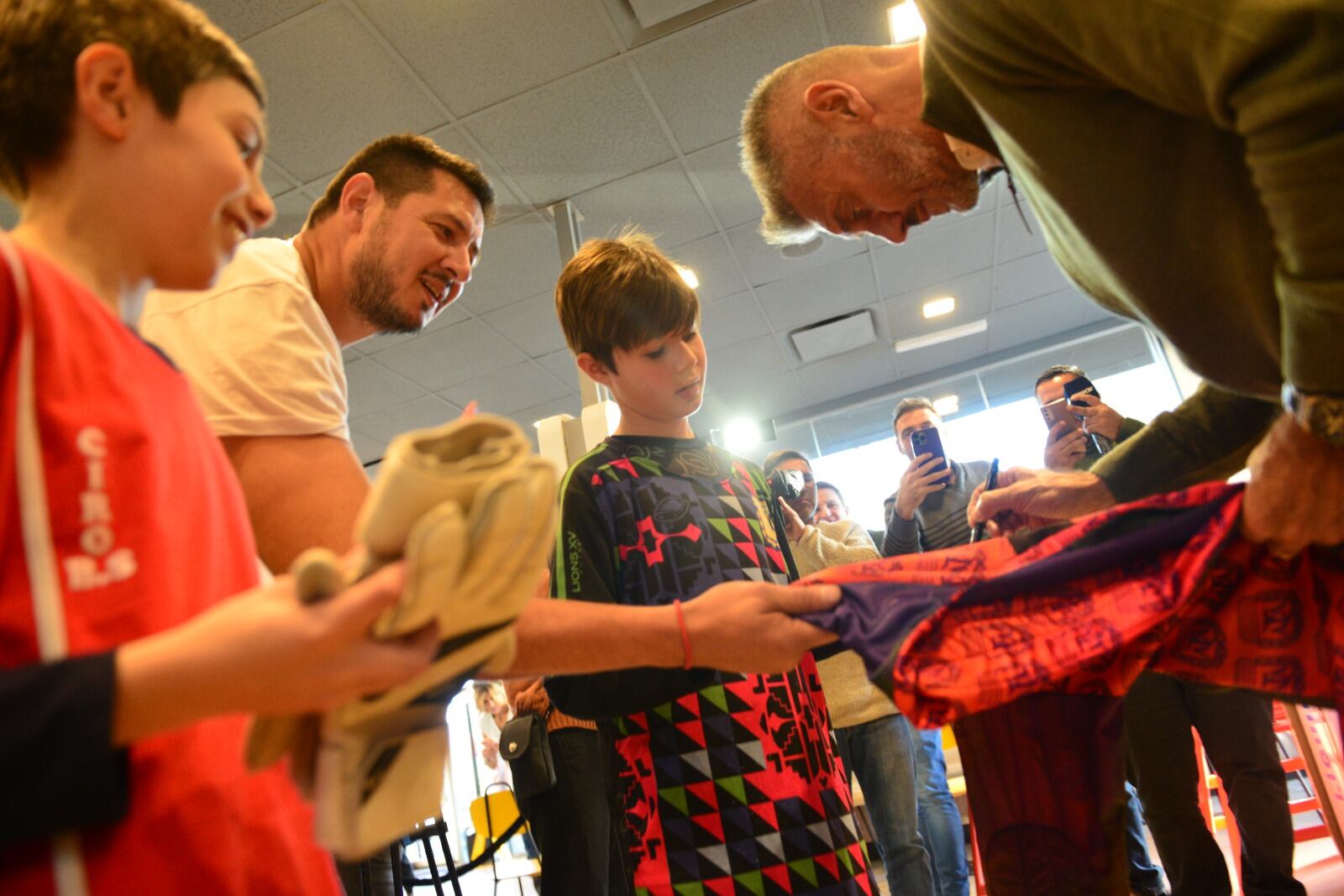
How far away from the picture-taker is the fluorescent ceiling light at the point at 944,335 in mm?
6152

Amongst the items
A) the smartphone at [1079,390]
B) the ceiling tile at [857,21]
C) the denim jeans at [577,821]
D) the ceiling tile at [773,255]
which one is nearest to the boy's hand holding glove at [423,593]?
the denim jeans at [577,821]

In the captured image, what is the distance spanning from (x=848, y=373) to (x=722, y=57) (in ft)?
12.0

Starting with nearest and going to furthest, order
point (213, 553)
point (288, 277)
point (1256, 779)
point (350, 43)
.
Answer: point (213, 553), point (288, 277), point (1256, 779), point (350, 43)

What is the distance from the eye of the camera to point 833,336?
5.85 meters

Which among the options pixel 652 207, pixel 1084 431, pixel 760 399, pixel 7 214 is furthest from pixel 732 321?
pixel 7 214

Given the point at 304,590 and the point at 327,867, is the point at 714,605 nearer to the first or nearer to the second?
the point at 327,867

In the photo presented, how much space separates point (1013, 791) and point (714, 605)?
1.21 ft

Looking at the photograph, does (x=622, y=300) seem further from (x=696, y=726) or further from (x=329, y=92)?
(x=329, y=92)

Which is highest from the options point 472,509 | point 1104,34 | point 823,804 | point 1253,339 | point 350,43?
point 350,43

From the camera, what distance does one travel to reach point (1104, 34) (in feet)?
2.81

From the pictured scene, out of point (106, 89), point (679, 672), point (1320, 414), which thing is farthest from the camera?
point (679, 672)

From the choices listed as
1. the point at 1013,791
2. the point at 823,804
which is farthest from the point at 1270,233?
the point at 823,804

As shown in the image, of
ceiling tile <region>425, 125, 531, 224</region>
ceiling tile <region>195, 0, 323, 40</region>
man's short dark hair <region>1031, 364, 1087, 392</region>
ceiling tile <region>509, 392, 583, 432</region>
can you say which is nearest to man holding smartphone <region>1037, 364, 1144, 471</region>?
man's short dark hair <region>1031, 364, 1087, 392</region>

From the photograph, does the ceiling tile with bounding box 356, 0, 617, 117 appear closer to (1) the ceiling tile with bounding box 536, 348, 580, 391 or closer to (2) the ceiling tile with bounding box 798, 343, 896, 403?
(1) the ceiling tile with bounding box 536, 348, 580, 391
